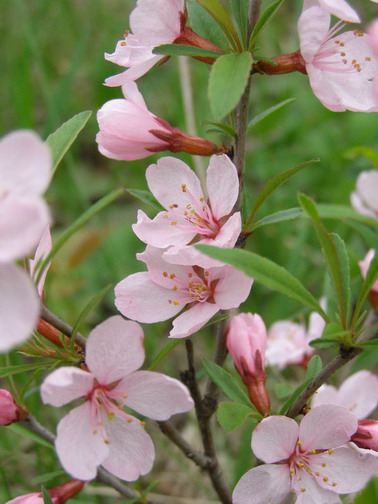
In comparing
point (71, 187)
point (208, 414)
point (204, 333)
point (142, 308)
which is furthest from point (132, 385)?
point (71, 187)

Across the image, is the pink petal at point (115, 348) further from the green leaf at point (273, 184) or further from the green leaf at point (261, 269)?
the green leaf at point (273, 184)

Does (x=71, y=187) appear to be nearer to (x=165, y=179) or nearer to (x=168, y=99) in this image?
(x=168, y=99)

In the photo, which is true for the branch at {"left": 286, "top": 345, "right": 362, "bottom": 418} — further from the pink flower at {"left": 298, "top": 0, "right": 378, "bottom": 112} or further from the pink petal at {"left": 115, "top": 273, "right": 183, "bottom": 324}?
the pink flower at {"left": 298, "top": 0, "right": 378, "bottom": 112}

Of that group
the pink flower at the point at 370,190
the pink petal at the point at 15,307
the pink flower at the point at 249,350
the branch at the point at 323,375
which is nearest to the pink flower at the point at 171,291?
the pink flower at the point at 249,350

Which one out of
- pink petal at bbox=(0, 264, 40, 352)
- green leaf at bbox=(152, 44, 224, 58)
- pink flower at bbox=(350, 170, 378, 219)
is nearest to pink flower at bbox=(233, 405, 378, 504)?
pink petal at bbox=(0, 264, 40, 352)

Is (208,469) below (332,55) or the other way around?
below

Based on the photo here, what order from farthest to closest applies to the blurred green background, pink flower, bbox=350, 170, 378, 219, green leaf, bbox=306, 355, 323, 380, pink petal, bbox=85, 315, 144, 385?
the blurred green background → pink flower, bbox=350, 170, 378, 219 → green leaf, bbox=306, 355, 323, 380 → pink petal, bbox=85, 315, 144, 385

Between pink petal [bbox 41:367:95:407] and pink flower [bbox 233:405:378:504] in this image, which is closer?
pink petal [bbox 41:367:95:407]
